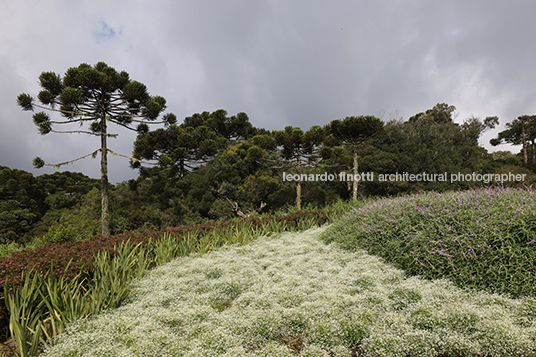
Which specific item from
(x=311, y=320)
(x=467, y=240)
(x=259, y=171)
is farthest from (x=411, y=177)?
(x=311, y=320)

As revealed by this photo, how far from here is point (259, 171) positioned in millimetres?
17453

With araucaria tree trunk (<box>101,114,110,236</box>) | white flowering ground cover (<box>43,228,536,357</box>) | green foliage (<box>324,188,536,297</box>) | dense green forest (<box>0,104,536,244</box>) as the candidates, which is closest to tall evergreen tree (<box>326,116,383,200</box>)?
dense green forest (<box>0,104,536,244</box>)

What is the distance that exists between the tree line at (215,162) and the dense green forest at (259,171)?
0.25 feet

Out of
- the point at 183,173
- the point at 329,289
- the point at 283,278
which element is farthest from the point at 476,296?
the point at 183,173

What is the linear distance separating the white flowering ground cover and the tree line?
37.6 ft

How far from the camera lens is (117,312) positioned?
9.67 feet

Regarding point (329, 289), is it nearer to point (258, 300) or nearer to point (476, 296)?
point (258, 300)

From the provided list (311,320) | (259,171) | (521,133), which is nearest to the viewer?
(311,320)

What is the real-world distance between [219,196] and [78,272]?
14.3 m

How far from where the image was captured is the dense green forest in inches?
621

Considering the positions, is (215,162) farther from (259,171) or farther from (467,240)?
(467,240)

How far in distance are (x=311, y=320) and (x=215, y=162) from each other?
1672 centimetres

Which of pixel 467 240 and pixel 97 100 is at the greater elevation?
pixel 97 100

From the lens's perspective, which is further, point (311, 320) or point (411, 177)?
point (411, 177)
